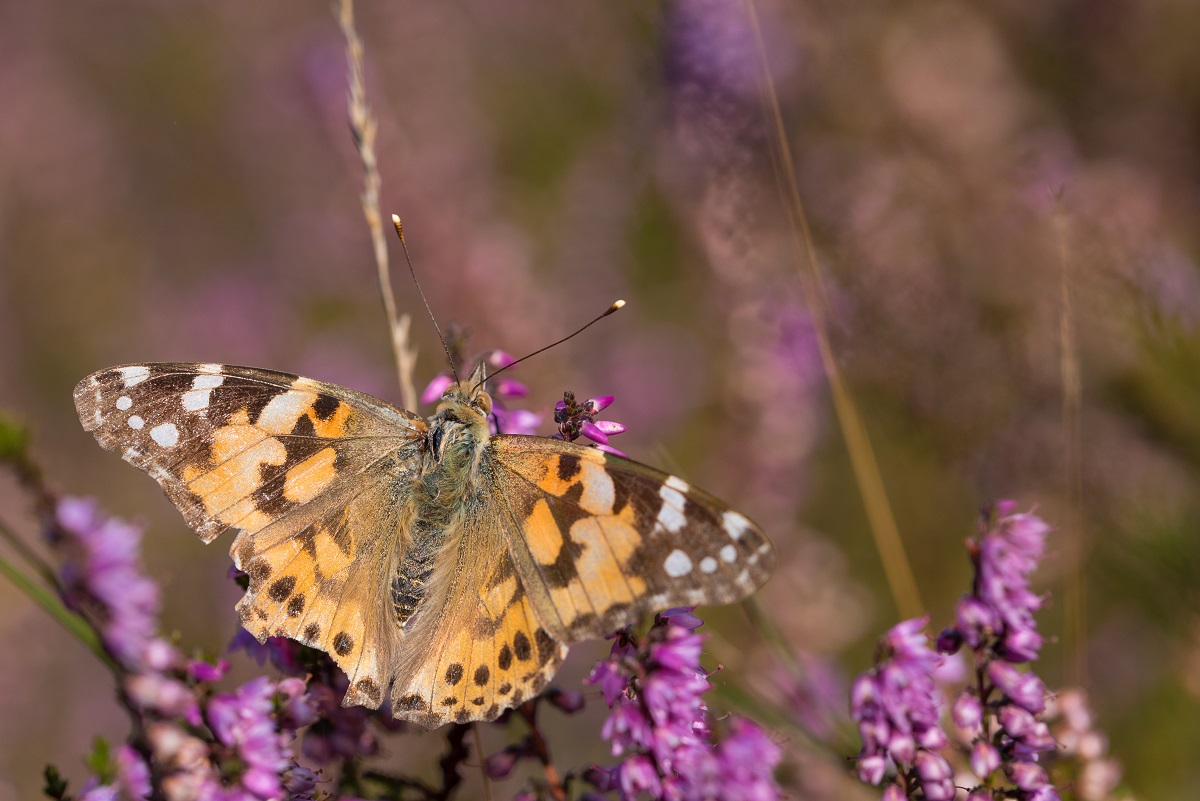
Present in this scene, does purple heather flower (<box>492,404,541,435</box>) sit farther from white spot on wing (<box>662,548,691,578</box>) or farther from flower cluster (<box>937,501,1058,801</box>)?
flower cluster (<box>937,501,1058,801</box>)

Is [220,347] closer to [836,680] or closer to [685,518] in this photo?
[836,680]

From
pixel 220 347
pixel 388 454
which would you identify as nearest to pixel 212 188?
pixel 220 347

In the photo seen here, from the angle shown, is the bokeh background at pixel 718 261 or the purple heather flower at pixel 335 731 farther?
the bokeh background at pixel 718 261

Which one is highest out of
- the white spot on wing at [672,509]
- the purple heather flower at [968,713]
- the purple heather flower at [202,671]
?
the white spot on wing at [672,509]

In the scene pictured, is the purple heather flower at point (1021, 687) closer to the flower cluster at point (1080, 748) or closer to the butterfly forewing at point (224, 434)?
the flower cluster at point (1080, 748)

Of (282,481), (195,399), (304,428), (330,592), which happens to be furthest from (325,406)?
(330,592)

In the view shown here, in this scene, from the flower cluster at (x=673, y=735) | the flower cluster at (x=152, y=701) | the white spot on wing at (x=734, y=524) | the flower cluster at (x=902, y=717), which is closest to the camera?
the flower cluster at (x=152, y=701)

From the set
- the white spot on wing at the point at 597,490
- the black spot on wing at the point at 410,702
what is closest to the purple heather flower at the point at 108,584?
the black spot on wing at the point at 410,702

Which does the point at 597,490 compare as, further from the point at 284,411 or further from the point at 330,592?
the point at 284,411
